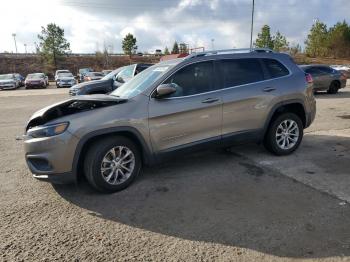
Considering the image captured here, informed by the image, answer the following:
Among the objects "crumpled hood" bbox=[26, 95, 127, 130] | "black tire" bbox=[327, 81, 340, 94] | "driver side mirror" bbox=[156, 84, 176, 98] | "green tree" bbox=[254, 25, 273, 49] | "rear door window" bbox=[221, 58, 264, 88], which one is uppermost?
"green tree" bbox=[254, 25, 273, 49]

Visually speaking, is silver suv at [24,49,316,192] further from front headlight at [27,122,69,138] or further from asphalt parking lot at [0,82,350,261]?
asphalt parking lot at [0,82,350,261]

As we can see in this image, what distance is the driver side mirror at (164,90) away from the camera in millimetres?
4891

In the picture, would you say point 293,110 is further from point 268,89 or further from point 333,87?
point 333,87

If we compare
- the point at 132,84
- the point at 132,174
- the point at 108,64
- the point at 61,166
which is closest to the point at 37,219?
the point at 61,166

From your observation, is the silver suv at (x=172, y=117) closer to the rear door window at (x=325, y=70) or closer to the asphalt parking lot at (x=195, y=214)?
the asphalt parking lot at (x=195, y=214)

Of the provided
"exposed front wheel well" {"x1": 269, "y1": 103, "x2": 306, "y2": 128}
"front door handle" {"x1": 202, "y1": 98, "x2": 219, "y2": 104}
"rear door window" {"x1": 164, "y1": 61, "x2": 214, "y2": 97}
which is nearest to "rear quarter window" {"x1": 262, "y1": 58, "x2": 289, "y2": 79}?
"exposed front wheel well" {"x1": 269, "y1": 103, "x2": 306, "y2": 128}

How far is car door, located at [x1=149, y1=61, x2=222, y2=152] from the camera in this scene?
16.3 ft

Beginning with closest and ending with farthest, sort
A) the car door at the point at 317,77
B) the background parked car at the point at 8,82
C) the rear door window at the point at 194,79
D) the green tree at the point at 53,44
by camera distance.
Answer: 1. the rear door window at the point at 194,79
2. the car door at the point at 317,77
3. the background parked car at the point at 8,82
4. the green tree at the point at 53,44

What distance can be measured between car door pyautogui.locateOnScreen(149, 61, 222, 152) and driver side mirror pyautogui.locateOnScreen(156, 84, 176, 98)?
3.8 inches

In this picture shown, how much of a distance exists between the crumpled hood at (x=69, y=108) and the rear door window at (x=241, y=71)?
1.77 meters

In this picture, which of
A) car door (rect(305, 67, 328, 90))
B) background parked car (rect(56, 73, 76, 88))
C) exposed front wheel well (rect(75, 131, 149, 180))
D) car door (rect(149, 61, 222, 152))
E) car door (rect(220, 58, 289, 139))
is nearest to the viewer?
exposed front wheel well (rect(75, 131, 149, 180))

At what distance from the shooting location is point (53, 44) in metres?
56.2

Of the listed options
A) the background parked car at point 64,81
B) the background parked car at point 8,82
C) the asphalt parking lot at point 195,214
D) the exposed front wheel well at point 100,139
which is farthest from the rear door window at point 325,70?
the background parked car at point 8,82

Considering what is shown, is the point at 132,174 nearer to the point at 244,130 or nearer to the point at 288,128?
the point at 244,130
